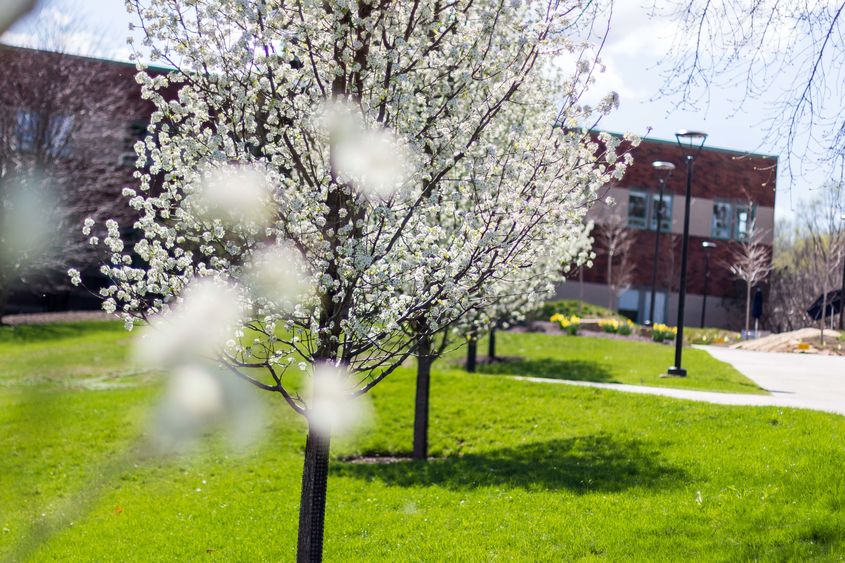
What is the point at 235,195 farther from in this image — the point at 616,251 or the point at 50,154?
the point at 616,251

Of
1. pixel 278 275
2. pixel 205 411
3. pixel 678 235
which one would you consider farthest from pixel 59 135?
pixel 678 235

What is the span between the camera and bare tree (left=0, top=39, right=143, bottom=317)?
29.2m

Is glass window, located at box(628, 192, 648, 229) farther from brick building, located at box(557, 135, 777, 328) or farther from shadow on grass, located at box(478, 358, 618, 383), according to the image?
shadow on grass, located at box(478, 358, 618, 383)

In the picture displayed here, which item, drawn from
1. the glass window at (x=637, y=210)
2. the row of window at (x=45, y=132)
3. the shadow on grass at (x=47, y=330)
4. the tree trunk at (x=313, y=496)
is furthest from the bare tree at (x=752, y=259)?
the tree trunk at (x=313, y=496)

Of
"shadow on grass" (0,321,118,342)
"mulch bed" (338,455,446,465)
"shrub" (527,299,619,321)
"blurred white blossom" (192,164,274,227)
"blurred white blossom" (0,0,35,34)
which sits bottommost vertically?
"mulch bed" (338,455,446,465)

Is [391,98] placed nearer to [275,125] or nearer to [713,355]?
[275,125]

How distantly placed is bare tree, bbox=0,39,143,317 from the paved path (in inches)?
756

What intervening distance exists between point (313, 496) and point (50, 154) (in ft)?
91.5

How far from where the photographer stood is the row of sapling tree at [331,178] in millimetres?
6512

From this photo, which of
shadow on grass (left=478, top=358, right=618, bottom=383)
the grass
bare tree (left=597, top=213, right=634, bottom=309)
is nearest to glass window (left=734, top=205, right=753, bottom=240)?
bare tree (left=597, top=213, right=634, bottom=309)

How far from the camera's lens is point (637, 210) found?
45438mm

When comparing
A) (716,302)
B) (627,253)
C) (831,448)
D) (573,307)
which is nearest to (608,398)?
(831,448)

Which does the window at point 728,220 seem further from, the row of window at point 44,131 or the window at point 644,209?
the row of window at point 44,131

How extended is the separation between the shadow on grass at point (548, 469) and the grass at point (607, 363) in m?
6.88
